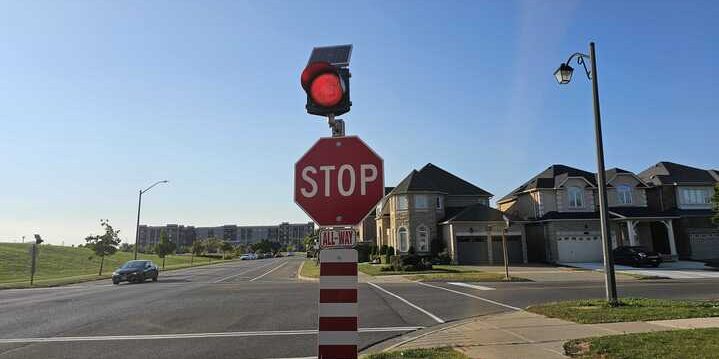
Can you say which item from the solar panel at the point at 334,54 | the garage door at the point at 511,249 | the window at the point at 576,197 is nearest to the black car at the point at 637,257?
the window at the point at 576,197

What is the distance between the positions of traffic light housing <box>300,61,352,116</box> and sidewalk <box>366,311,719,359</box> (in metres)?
4.49

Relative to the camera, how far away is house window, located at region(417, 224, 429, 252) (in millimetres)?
41625

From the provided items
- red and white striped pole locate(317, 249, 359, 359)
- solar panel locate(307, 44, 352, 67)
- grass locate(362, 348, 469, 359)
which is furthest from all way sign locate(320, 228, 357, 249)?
grass locate(362, 348, 469, 359)

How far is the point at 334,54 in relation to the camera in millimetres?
5121

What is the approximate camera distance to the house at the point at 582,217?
127ft

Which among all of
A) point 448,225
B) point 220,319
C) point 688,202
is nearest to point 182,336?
point 220,319

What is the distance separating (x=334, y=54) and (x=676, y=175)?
1855 inches

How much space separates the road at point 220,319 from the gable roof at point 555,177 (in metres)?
22.5

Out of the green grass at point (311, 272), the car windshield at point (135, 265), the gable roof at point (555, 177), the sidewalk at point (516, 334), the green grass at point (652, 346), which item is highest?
the gable roof at point (555, 177)

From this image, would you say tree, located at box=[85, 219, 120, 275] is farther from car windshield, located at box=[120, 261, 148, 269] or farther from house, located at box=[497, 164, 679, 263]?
house, located at box=[497, 164, 679, 263]

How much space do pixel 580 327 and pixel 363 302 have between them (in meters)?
7.30

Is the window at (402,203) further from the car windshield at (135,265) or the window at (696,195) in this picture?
the window at (696,195)

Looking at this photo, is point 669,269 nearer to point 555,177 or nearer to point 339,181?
point 555,177

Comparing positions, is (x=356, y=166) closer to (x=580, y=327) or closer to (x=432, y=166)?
(x=580, y=327)
